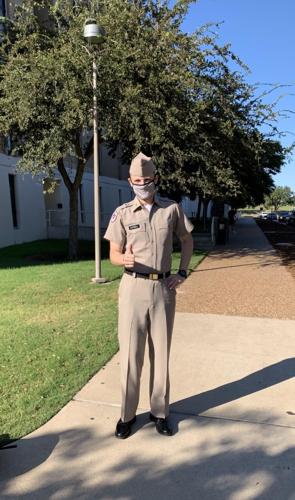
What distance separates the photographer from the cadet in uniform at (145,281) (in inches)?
135

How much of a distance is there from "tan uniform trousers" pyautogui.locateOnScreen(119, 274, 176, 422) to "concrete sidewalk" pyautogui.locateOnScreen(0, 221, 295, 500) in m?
0.26

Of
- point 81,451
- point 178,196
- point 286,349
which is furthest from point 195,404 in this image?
point 178,196

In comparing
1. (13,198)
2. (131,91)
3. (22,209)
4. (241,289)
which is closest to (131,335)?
(241,289)

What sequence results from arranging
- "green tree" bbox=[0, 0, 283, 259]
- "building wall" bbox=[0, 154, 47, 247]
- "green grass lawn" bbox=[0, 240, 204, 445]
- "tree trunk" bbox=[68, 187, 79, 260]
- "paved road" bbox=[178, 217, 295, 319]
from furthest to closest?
1. "building wall" bbox=[0, 154, 47, 247]
2. "tree trunk" bbox=[68, 187, 79, 260]
3. "green tree" bbox=[0, 0, 283, 259]
4. "paved road" bbox=[178, 217, 295, 319]
5. "green grass lawn" bbox=[0, 240, 204, 445]

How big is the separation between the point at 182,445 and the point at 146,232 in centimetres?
150

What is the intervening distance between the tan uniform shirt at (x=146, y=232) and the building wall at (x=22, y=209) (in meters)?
15.3

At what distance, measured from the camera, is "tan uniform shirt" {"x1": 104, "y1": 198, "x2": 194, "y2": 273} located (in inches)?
135

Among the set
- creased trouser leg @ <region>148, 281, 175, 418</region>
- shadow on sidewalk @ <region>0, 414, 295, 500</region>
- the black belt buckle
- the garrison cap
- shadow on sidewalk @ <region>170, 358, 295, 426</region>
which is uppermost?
the garrison cap

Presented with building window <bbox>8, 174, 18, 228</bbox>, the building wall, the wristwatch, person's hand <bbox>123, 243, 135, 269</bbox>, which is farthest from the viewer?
building window <bbox>8, 174, 18, 228</bbox>

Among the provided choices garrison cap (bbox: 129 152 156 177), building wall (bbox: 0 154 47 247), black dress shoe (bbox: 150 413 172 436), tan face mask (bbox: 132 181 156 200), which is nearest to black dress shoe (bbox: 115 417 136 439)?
black dress shoe (bbox: 150 413 172 436)

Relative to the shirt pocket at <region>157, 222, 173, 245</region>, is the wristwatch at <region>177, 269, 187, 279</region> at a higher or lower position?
lower

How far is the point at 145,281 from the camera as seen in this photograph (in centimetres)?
344

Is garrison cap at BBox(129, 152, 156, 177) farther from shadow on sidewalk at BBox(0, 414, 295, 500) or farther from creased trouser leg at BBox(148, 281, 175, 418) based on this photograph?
shadow on sidewalk at BBox(0, 414, 295, 500)

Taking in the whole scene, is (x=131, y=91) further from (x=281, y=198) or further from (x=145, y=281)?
(x=281, y=198)
